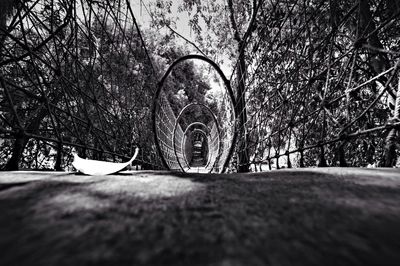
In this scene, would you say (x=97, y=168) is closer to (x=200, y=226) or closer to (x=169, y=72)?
(x=200, y=226)

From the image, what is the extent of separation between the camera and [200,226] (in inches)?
10.3

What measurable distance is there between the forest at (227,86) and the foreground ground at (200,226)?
500 millimetres

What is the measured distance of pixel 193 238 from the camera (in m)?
0.23

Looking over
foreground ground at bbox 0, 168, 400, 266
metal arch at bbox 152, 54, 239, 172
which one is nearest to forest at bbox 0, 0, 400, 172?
metal arch at bbox 152, 54, 239, 172

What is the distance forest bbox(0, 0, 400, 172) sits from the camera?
2.88 ft

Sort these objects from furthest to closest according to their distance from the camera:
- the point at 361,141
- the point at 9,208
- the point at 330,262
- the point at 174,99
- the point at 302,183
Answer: the point at 174,99, the point at 361,141, the point at 302,183, the point at 9,208, the point at 330,262

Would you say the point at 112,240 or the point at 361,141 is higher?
the point at 361,141

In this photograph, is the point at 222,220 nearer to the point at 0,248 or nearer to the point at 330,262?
the point at 330,262

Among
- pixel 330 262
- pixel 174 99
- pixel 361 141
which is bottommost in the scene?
pixel 330 262

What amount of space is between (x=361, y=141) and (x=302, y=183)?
5.86 feet

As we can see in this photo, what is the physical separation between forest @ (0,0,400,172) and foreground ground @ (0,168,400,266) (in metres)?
0.50

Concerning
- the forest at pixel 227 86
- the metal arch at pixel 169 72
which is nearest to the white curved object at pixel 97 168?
the forest at pixel 227 86

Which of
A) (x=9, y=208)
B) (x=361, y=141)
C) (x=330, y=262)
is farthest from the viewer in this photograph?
(x=361, y=141)

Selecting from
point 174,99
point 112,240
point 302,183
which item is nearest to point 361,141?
point 302,183
